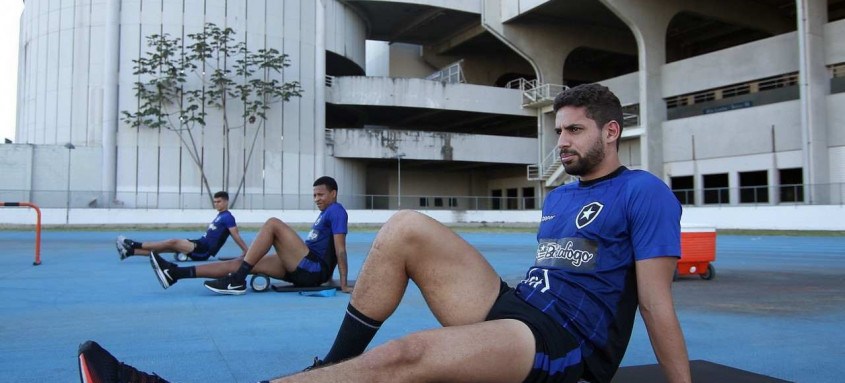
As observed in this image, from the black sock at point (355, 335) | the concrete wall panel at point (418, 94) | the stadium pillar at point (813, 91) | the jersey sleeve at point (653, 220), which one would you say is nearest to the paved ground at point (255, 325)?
the black sock at point (355, 335)

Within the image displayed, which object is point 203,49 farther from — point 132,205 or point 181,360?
point 181,360

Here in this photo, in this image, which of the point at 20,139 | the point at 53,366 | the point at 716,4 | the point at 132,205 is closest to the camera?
A: the point at 53,366

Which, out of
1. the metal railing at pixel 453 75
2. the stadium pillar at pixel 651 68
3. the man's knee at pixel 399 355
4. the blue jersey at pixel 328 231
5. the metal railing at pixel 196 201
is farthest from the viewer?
the metal railing at pixel 453 75

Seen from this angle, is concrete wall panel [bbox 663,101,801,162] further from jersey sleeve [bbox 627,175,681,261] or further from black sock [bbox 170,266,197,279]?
jersey sleeve [bbox 627,175,681,261]

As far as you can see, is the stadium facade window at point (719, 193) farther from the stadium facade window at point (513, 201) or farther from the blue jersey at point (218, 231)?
the blue jersey at point (218, 231)

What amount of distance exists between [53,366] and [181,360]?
741 mm

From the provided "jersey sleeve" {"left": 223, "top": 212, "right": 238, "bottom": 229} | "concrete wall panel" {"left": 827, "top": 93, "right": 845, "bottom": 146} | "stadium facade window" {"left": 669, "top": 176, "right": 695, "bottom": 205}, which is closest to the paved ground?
"jersey sleeve" {"left": 223, "top": 212, "right": 238, "bottom": 229}

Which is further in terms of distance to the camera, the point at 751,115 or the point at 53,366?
the point at 751,115

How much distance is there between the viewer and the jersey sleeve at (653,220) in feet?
7.60

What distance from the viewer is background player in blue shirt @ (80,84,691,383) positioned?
206cm

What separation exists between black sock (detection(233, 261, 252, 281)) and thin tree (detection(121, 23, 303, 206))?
24.6 meters

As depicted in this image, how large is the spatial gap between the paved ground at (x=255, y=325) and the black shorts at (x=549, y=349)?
1843 millimetres

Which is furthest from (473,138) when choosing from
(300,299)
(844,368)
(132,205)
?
(844,368)

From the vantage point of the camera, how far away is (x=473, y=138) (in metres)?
35.7
